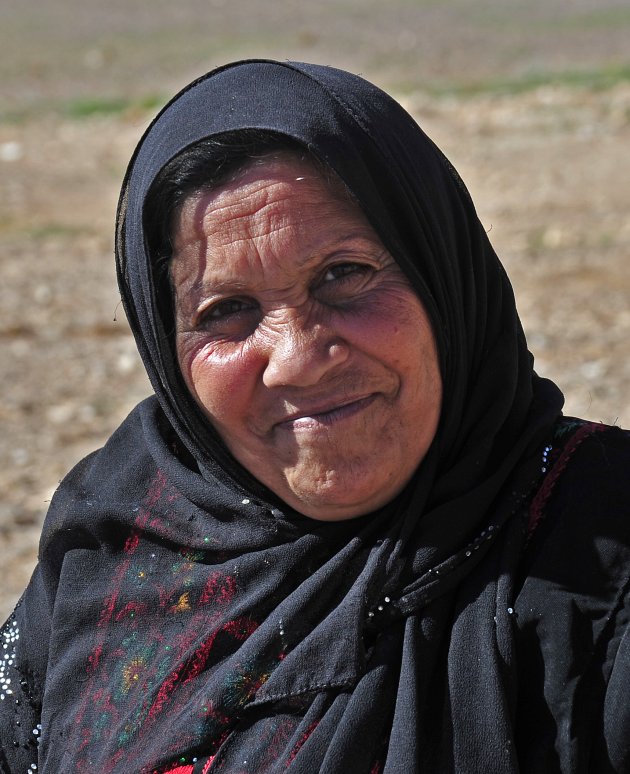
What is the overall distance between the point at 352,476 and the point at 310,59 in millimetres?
19624

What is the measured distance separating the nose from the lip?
0.05 meters

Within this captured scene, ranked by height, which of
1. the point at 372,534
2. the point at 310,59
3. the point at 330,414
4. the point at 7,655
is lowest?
the point at 7,655

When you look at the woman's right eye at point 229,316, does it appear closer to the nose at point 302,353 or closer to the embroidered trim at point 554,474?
the nose at point 302,353

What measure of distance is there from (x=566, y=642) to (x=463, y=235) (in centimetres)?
69

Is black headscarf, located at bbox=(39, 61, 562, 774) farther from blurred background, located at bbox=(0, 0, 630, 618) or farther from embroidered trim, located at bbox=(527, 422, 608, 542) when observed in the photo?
blurred background, located at bbox=(0, 0, 630, 618)

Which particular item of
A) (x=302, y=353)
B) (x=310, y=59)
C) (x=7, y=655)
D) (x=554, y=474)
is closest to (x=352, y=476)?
(x=302, y=353)

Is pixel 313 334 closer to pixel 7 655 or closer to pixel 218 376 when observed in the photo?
pixel 218 376

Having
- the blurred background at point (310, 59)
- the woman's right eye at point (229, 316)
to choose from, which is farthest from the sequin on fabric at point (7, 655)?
the blurred background at point (310, 59)

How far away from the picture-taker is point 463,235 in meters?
1.96

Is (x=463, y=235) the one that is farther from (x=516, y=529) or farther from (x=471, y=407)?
(x=516, y=529)

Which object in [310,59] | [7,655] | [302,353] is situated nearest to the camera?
[302,353]

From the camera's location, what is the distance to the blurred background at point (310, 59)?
5.59 m

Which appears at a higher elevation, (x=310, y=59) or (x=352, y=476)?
(x=310, y=59)

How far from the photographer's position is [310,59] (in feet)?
67.4
